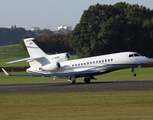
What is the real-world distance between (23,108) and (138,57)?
2217cm

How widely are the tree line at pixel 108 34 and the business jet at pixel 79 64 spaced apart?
175 feet

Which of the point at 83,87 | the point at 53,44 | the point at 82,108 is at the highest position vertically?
the point at 53,44

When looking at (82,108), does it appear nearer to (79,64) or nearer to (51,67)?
(79,64)

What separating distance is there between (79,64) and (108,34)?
55561 millimetres

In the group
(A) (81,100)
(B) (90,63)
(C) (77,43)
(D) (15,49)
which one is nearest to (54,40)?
(D) (15,49)

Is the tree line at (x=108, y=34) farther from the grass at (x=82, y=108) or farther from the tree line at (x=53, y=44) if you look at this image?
the grass at (x=82, y=108)

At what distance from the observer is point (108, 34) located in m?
93.0

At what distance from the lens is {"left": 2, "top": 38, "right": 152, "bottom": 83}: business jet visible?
3797cm

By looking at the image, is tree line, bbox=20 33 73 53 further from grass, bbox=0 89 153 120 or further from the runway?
grass, bbox=0 89 153 120

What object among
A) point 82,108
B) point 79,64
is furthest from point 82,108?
point 79,64

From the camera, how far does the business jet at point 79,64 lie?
37969 millimetres

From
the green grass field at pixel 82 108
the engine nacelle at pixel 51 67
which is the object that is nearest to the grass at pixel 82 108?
the green grass field at pixel 82 108

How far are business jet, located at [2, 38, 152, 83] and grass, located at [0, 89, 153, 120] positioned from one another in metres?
13.6

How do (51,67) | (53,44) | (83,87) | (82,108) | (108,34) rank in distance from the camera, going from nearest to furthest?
(82,108), (83,87), (51,67), (108,34), (53,44)
